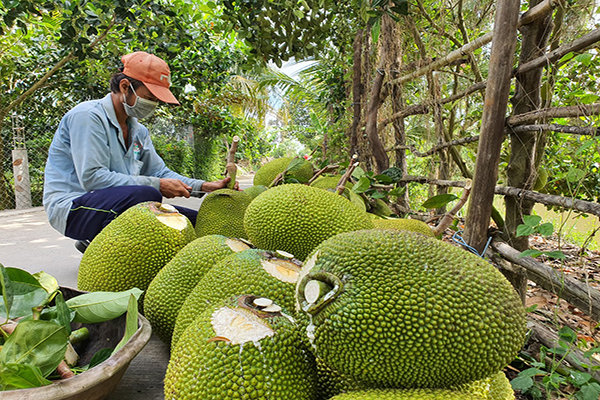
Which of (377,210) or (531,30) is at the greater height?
(531,30)

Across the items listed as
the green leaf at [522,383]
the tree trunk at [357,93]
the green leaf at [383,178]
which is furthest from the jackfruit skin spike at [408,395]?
the tree trunk at [357,93]

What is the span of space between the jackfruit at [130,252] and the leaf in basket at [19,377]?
1.46ft

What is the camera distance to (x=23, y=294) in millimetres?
677

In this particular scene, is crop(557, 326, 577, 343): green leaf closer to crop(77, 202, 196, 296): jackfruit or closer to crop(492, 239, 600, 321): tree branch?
crop(492, 239, 600, 321): tree branch

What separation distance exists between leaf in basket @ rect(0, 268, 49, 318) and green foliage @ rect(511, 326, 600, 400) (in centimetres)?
95

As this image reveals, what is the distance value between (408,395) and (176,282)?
22.7 inches

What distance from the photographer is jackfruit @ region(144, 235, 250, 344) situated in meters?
0.85

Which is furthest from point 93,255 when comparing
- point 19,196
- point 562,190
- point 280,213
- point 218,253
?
point 19,196

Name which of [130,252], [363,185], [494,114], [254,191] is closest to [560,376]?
[494,114]

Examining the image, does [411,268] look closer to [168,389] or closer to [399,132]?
[168,389]

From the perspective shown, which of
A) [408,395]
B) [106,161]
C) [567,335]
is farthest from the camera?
[106,161]

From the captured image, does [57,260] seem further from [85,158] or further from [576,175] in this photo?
[576,175]

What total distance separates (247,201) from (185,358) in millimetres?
958

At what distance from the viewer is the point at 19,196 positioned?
4.72 metres
